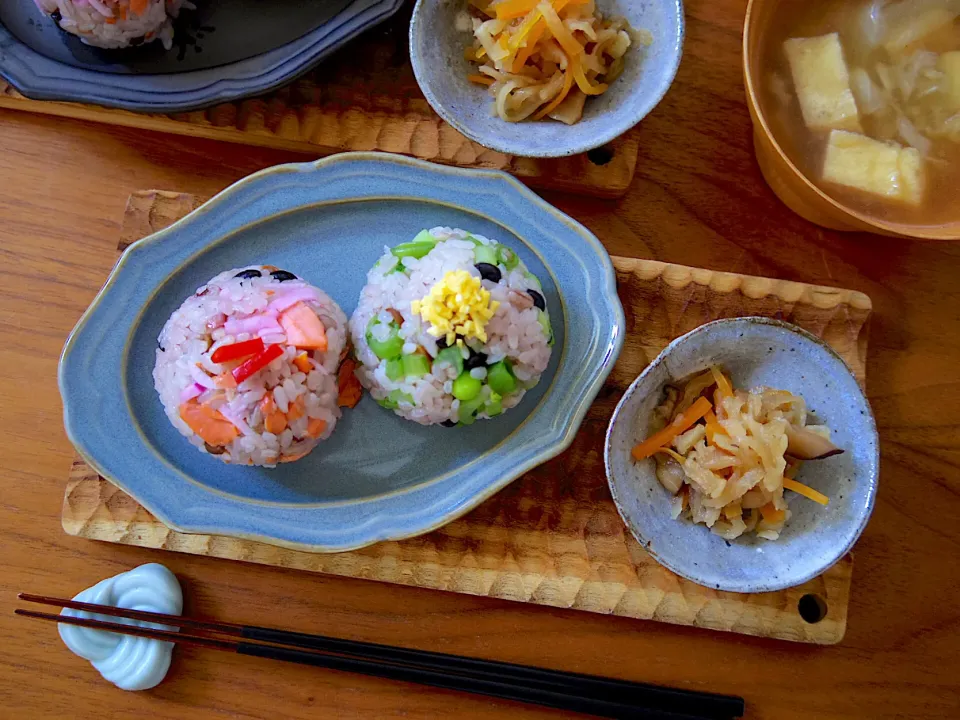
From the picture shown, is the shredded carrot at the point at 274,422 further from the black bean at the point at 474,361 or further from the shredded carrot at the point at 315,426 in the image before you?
the black bean at the point at 474,361

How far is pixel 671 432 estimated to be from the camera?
155 cm

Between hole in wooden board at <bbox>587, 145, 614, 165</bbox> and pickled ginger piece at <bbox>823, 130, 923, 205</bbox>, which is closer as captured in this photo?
pickled ginger piece at <bbox>823, 130, 923, 205</bbox>

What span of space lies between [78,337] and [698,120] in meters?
1.66

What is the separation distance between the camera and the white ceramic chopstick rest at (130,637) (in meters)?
1.67

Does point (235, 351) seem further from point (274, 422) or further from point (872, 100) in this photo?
point (872, 100)

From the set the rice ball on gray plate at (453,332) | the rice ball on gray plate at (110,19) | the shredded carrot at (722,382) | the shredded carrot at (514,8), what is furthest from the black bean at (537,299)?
the rice ball on gray plate at (110,19)

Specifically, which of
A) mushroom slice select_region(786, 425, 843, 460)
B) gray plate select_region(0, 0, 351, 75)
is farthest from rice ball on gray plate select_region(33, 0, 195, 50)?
mushroom slice select_region(786, 425, 843, 460)

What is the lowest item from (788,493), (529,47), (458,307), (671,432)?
(788,493)

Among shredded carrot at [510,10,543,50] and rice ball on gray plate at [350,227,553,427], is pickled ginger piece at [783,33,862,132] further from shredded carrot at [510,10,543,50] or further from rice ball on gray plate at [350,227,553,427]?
rice ball on gray plate at [350,227,553,427]

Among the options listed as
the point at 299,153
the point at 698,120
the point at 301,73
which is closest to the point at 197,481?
the point at 299,153

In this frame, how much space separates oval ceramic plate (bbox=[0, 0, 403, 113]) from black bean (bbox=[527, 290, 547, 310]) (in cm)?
76

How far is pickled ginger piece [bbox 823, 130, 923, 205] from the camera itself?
159 centimetres

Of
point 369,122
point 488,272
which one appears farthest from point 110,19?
point 488,272

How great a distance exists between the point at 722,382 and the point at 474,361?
565mm
